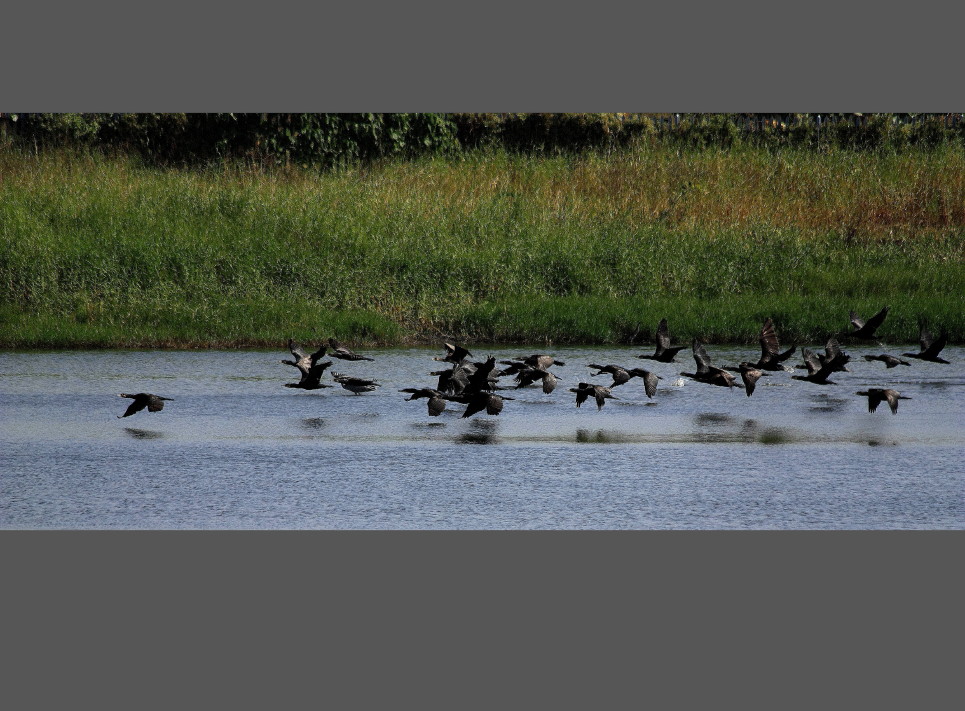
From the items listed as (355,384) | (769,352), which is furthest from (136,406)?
(769,352)

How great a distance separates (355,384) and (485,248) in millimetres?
6632

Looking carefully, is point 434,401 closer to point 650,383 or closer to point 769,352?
point 650,383

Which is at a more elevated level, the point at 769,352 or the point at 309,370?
the point at 769,352

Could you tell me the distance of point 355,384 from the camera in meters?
10.9

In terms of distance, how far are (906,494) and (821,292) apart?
8906 millimetres

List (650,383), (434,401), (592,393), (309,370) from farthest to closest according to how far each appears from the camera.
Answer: (309,370) → (650,383) → (592,393) → (434,401)

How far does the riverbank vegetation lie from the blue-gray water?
235 cm

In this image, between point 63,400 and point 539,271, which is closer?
point 63,400

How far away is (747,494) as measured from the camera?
24.9 feet

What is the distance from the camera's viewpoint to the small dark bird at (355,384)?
10.8 meters

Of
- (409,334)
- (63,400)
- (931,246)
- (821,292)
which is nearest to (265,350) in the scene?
(409,334)

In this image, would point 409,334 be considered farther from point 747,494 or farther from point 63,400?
point 747,494

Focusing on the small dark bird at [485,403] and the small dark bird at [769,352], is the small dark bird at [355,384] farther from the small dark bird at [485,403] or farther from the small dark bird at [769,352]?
the small dark bird at [769,352]

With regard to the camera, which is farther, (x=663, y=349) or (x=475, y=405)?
(x=663, y=349)
